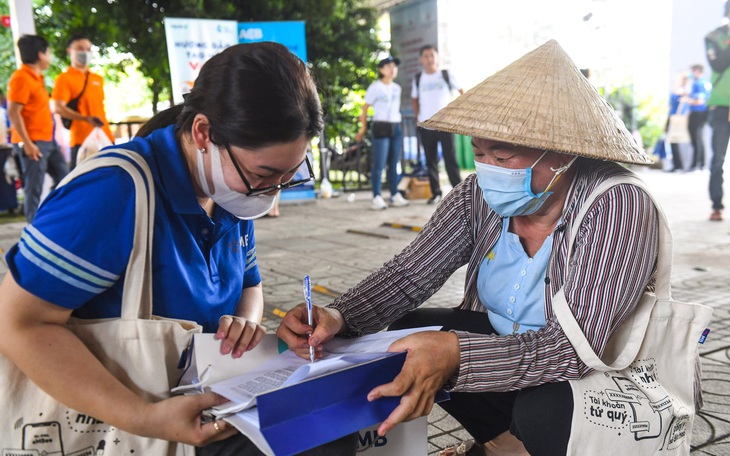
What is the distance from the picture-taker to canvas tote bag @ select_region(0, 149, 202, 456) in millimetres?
1295

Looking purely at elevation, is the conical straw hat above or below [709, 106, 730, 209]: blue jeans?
above

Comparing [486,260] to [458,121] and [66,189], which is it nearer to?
[458,121]

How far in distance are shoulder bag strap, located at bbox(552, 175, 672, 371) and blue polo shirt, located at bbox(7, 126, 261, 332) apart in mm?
842

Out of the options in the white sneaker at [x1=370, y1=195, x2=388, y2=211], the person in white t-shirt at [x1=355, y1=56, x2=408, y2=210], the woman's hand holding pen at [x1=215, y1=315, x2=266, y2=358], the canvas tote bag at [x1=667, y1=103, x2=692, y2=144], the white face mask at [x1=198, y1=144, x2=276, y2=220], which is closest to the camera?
the woman's hand holding pen at [x1=215, y1=315, x2=266, y2=358]

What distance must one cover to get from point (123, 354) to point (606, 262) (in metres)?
1.11

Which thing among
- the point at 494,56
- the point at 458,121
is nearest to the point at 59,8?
the point at 494,56

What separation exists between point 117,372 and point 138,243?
0.87 ft

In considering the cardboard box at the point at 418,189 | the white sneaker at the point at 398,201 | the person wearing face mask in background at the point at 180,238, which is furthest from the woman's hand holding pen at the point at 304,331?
the cardboard box at the point at 418,189

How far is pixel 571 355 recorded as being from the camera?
1.54 m

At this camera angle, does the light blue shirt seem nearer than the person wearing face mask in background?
No

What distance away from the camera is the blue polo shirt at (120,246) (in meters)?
1.26

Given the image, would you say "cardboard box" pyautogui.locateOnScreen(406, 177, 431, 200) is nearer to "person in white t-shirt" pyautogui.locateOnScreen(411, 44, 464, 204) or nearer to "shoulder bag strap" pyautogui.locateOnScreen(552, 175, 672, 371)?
"person in white t-shirt" pyautogui.locateOnScreen(411, 44, 464, 204)

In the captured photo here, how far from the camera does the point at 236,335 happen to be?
4.87 feet

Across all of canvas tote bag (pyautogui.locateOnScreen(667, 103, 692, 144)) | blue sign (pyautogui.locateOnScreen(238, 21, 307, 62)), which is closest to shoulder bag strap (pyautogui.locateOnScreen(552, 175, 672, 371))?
blue sign (pyautogui.locateOnScreen(238, 21, 307, 62))
